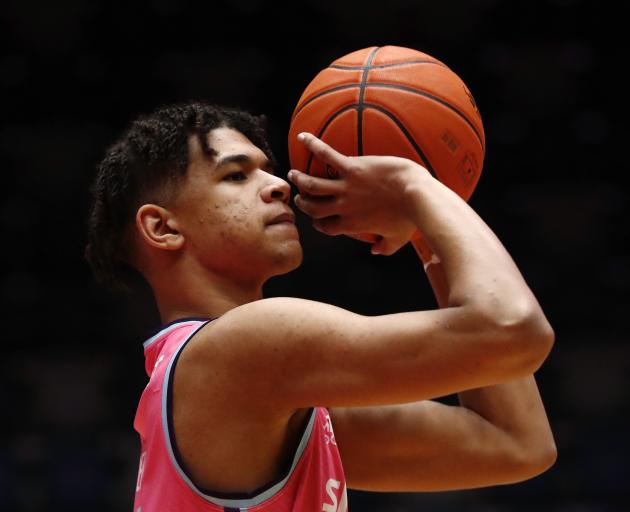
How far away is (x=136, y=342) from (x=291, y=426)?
197 inches

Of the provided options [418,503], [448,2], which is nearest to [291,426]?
[418,503]

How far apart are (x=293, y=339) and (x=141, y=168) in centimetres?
87

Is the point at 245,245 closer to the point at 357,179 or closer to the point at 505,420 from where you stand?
the point at 357,179

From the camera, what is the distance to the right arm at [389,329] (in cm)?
223

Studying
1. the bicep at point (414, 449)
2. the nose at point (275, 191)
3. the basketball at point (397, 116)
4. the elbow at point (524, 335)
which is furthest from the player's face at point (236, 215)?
the elbow at point (524, 335)

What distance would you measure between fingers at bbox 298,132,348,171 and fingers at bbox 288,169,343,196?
0.04 meters

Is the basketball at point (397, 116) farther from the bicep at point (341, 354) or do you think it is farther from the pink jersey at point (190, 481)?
the pink jersey at point (190, 481)

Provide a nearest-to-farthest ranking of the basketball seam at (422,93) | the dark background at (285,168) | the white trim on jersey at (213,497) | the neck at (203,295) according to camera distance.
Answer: the white trim on jersey at (213,497)
the basketball seam at (422,93)
the neck at (203,295)
the dark background at (285,168)

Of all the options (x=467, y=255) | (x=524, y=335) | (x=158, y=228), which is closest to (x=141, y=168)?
(x=158, y=228)

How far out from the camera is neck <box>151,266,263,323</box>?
2844 millimetres

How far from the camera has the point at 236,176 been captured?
9.43 feet

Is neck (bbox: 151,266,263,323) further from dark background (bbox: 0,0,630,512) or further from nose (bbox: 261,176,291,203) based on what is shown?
dark background (bbox: 0,0,630,512)

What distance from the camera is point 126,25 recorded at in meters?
8.48

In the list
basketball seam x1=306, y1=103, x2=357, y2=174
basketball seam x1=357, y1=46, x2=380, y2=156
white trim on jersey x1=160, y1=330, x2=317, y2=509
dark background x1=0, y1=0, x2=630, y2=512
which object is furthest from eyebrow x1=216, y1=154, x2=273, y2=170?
dark background x1=0, y1=0, x2=630, y2=512
